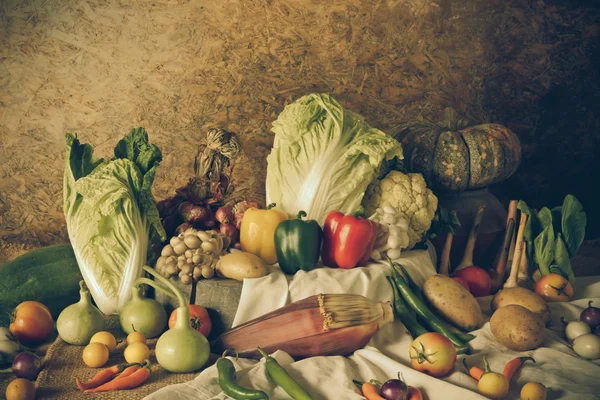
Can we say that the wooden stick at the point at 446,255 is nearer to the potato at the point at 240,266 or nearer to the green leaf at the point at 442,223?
the green leaf at the point at 442,223

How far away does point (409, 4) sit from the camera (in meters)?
4.85

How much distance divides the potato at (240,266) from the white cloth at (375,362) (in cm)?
6

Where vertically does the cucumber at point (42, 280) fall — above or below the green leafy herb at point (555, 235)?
below

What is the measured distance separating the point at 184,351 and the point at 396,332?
44.0 inches

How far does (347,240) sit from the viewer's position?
339cm

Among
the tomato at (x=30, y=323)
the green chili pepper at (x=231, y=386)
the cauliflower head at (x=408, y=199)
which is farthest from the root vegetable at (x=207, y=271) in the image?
the cauliflower head at (x=408, y=199)

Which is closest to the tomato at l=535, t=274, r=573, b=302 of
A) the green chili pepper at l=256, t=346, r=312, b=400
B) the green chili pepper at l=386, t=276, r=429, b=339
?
the green chili pepper at l=386, t=276, r=429, b=339

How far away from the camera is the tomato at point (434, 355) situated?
2797 millimetres

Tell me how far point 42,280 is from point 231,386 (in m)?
1.66

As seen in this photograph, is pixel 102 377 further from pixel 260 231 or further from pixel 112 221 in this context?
pixel 260 231

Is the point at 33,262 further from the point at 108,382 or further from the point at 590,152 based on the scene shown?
the point at 590,152

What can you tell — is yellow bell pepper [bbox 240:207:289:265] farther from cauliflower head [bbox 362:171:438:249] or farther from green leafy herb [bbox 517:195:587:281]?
green leafy herb [bbox 517:195:587:281]

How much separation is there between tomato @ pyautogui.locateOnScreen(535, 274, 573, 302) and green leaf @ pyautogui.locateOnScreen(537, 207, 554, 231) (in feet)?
1.36

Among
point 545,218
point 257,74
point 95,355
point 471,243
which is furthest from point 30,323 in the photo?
point 545,218
